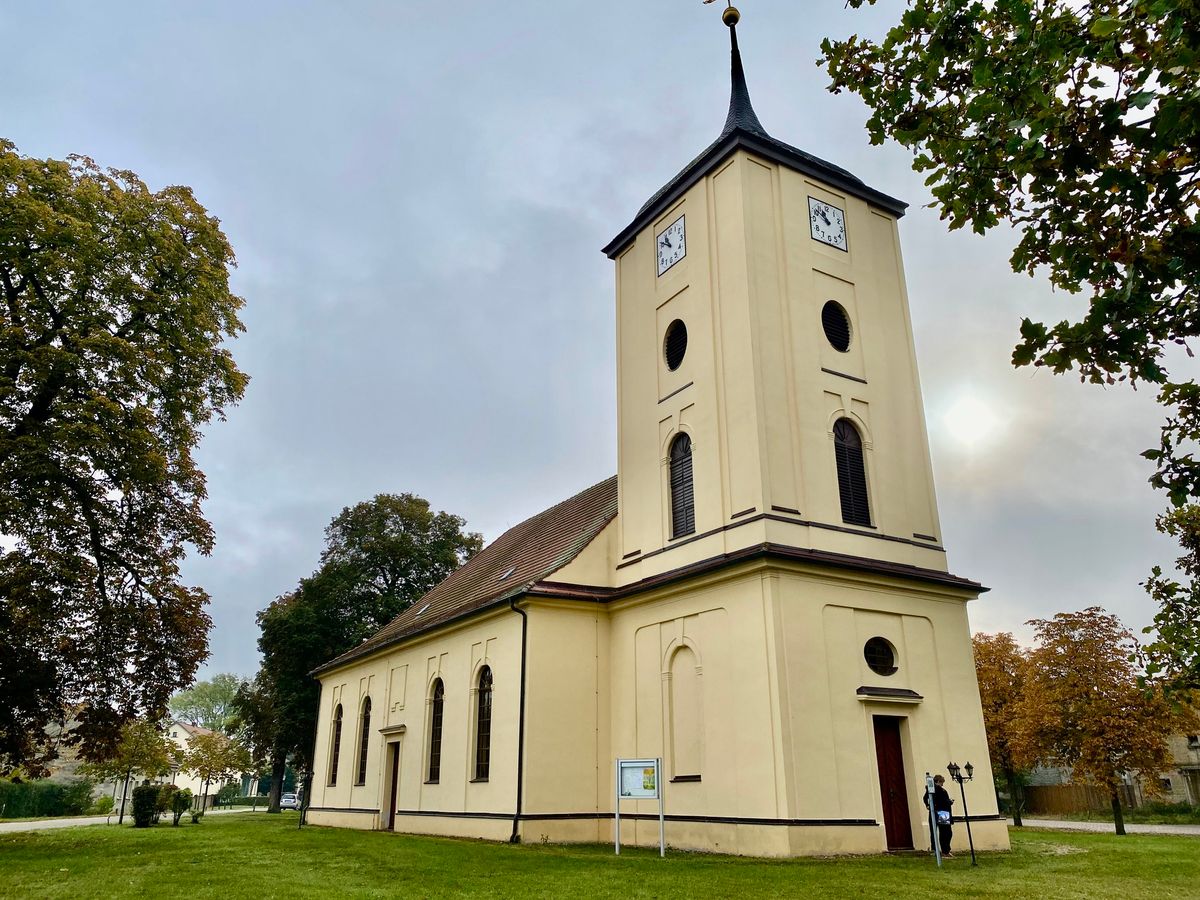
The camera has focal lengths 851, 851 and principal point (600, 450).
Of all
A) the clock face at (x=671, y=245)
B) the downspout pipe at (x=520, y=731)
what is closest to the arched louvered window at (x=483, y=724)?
the downspout pipe at (x=520, y=731)

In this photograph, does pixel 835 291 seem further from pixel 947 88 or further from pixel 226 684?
pixel 226 684

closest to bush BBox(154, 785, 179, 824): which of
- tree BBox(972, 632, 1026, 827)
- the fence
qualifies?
tree BBox(972, 632, 1026, 827)

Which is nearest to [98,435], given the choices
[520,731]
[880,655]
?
[520,731]

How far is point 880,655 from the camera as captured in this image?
59.0 ft

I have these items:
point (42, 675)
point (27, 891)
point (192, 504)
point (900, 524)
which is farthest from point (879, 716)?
point (42, 675)

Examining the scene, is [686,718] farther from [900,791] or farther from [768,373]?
[768,373]

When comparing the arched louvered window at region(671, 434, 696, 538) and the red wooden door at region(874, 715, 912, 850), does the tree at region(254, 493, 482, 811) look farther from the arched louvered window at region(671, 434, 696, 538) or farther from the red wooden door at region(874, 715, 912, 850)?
the red wooden door at region(874, 715, 912, 850)

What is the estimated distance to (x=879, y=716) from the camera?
687 inches

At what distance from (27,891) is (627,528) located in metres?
14.5

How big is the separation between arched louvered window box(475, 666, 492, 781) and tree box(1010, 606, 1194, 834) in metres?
17.9

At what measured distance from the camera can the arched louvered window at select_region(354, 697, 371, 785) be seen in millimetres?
29403

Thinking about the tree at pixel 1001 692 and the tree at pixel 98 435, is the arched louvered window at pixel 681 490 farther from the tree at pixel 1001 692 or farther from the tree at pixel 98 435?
the tree at pixel 1001 692

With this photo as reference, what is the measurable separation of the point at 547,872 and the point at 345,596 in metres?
30.2

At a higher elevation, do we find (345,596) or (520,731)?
(345,596)
